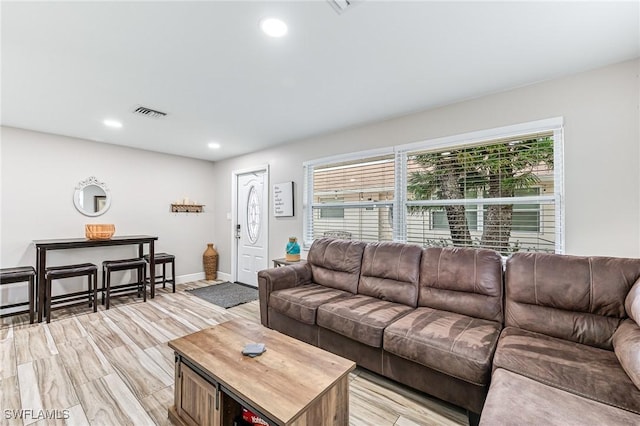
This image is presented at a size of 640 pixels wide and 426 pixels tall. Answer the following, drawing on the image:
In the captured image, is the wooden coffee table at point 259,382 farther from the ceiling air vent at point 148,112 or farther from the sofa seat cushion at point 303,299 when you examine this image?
the ceiling air vent at point 148,112

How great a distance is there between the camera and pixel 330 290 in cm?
291

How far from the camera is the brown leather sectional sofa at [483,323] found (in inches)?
53.6

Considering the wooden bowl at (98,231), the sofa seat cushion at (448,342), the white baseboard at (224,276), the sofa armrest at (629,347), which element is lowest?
the white baseboard at (224,276)

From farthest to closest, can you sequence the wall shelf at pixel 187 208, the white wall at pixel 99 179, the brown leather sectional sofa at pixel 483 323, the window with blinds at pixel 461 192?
the wall shelf at pixel 187 208, the white wall at pixel 99 179, the window with blinds at pixel 461 192, the brown leather sectional sofa at pixel 483 323

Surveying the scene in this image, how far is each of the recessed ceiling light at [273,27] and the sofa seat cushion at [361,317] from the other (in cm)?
206

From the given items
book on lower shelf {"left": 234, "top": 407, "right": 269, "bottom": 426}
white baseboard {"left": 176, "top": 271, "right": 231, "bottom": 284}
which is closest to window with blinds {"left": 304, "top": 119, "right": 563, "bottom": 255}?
book on lower shelf {"left": 234, "top": 407, "right": 269, "bottom": 426}

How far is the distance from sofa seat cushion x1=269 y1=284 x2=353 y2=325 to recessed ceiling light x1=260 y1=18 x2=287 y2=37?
2.10m

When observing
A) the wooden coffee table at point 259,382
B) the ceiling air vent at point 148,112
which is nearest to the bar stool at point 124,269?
the ceiling air vent at point 148,112

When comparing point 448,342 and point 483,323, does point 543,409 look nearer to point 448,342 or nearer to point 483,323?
point 448,342

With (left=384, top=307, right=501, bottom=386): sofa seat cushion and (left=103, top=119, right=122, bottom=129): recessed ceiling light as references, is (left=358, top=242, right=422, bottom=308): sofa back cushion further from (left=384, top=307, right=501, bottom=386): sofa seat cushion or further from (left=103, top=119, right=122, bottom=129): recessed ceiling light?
(left=103, top=119, right=122, bottom=129): recessed ceiling light

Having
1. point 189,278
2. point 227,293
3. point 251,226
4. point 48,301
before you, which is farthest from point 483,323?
point 189,278

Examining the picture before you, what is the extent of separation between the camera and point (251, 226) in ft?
16.5

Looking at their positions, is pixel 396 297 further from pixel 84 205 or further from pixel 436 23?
pixel 84 205

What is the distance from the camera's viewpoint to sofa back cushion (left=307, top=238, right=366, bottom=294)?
9.61 ft
